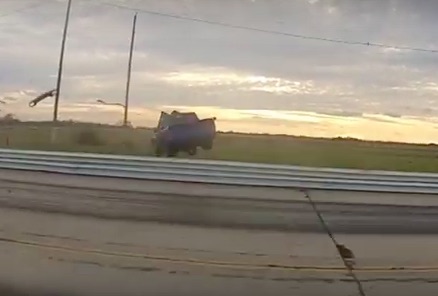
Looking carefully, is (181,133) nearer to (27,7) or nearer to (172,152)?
(172,152)

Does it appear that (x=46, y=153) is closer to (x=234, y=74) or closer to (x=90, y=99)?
(x=90, y=99)

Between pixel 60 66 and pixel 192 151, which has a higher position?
pixel 60 66

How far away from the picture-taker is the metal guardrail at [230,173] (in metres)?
3.08

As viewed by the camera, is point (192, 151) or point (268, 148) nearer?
point (268, 148)

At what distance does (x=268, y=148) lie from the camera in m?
3.01

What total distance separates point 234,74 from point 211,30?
0.59 ft

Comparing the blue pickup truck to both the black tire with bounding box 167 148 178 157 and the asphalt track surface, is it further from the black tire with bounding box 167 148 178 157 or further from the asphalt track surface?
the asphalt track surface

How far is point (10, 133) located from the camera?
10.4ft

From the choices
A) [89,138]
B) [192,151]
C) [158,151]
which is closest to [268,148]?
[192,151]

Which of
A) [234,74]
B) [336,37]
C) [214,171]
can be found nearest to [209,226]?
[214,171]

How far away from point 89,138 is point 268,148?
0.63 meters

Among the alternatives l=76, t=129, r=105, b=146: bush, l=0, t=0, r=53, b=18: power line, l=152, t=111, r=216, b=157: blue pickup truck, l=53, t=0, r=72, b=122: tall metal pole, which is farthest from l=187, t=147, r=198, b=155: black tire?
l=0, t=0, r=53, b=18: power line

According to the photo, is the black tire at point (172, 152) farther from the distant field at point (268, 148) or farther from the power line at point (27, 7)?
the power line at point (27, 7)

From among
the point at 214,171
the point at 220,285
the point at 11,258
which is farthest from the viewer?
the point at 214,171
